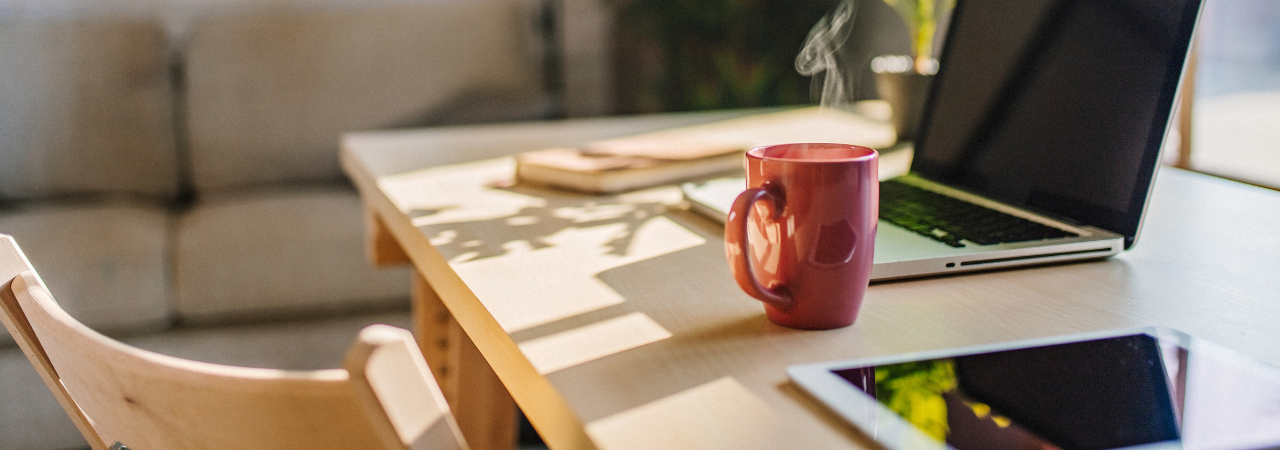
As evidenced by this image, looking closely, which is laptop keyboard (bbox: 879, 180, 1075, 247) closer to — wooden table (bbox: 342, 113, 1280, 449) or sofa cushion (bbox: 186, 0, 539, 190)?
wooden table (bbox: 342, 113, 1280, 449)

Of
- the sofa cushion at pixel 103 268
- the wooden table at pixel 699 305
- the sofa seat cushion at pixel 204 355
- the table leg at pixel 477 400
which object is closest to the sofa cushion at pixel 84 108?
the sofa cushion at pixel 103 268

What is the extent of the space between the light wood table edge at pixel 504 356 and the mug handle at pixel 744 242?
116mm

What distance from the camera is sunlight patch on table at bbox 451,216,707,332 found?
1.80 ft

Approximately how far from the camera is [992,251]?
61cm

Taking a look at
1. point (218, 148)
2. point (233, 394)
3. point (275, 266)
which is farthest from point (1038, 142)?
point (218, 148)

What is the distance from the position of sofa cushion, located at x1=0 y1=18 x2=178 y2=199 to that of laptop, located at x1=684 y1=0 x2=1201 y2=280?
1610mm

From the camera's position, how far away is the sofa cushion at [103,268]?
1.62 meters

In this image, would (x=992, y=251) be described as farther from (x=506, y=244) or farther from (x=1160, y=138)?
(x=506, y=244)

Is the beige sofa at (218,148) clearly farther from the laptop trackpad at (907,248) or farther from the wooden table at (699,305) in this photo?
the laptop trackpad at (907,248)

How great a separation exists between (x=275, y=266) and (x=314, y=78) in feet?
1.67

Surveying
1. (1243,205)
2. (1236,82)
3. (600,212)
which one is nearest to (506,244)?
(600,212)

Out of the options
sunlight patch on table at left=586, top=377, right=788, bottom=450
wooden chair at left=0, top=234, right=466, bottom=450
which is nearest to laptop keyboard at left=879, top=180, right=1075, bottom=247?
sunlight patch on table at left=586, top=377, right=788, bottom=450

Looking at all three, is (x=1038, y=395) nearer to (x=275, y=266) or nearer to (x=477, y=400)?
(x=477, y=400)

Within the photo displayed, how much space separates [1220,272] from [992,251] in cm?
15
